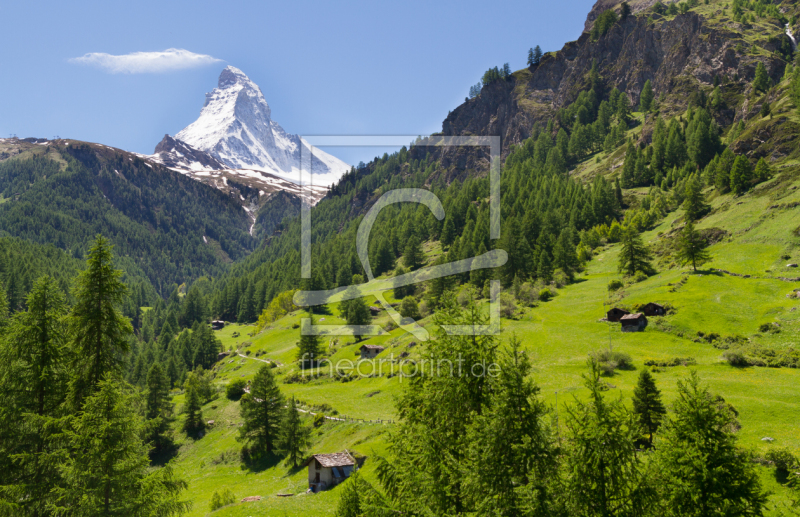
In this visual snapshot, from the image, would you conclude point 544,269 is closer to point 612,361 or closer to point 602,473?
point 612,361

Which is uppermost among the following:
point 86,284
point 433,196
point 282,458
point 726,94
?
point 726,94

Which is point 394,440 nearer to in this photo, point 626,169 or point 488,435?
point 488,435

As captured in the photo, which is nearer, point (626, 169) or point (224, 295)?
point (626, 169)

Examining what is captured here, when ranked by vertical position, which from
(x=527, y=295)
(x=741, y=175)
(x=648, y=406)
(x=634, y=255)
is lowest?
(x=648, y=406)

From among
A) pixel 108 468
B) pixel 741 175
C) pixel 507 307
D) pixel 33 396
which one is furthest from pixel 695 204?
pixel 33 396

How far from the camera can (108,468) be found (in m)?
17.1

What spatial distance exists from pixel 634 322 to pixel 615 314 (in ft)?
14.1

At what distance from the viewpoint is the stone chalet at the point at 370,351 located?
85.3 metres

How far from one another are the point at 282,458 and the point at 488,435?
166 feet

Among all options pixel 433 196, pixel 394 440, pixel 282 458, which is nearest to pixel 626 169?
pixel 433 196

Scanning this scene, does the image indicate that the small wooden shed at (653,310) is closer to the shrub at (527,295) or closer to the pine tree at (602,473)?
the shrub at (527,295)

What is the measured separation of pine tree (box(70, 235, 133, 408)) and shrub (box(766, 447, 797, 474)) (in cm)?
4066

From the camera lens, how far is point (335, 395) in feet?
233

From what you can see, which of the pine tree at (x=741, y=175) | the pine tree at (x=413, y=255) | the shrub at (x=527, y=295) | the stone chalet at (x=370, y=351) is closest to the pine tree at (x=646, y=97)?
the pine tree at (x=741, y=175)
